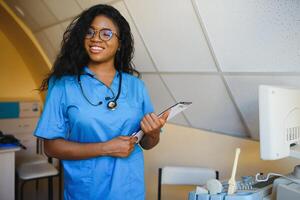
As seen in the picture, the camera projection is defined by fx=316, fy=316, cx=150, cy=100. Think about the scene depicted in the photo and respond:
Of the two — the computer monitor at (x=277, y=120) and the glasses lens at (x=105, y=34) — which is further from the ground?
the glasses lens at (x=105, y=34)

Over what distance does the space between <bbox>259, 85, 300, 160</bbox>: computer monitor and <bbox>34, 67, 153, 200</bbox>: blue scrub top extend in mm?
511

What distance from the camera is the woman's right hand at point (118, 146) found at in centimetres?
119

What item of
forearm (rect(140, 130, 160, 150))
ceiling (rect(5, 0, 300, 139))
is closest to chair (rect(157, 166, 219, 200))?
ceiling (rect(5, 0, 300, 139))

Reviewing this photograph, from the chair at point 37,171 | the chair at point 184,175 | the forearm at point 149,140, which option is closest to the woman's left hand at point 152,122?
the forearm at point 149,140

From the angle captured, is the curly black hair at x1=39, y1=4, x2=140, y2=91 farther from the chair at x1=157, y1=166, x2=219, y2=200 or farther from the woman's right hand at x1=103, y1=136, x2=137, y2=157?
the chair at x1=157, y1=166, x2=219, y2=200

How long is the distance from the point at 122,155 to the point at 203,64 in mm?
655

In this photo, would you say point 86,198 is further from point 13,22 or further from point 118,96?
point 13,22

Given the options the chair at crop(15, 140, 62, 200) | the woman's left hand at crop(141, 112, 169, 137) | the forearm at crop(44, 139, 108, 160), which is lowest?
the chair at crop(15, 140, 62, 200)

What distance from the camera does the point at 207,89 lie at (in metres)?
1.72

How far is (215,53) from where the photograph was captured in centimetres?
147

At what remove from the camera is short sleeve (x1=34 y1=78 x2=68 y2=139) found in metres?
1.22

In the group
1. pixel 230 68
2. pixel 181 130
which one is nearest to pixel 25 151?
pixel 181 130

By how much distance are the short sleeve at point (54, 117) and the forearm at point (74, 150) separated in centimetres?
4

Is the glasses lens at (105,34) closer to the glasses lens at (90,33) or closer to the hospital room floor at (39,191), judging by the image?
the glasses lens at (90,33)
